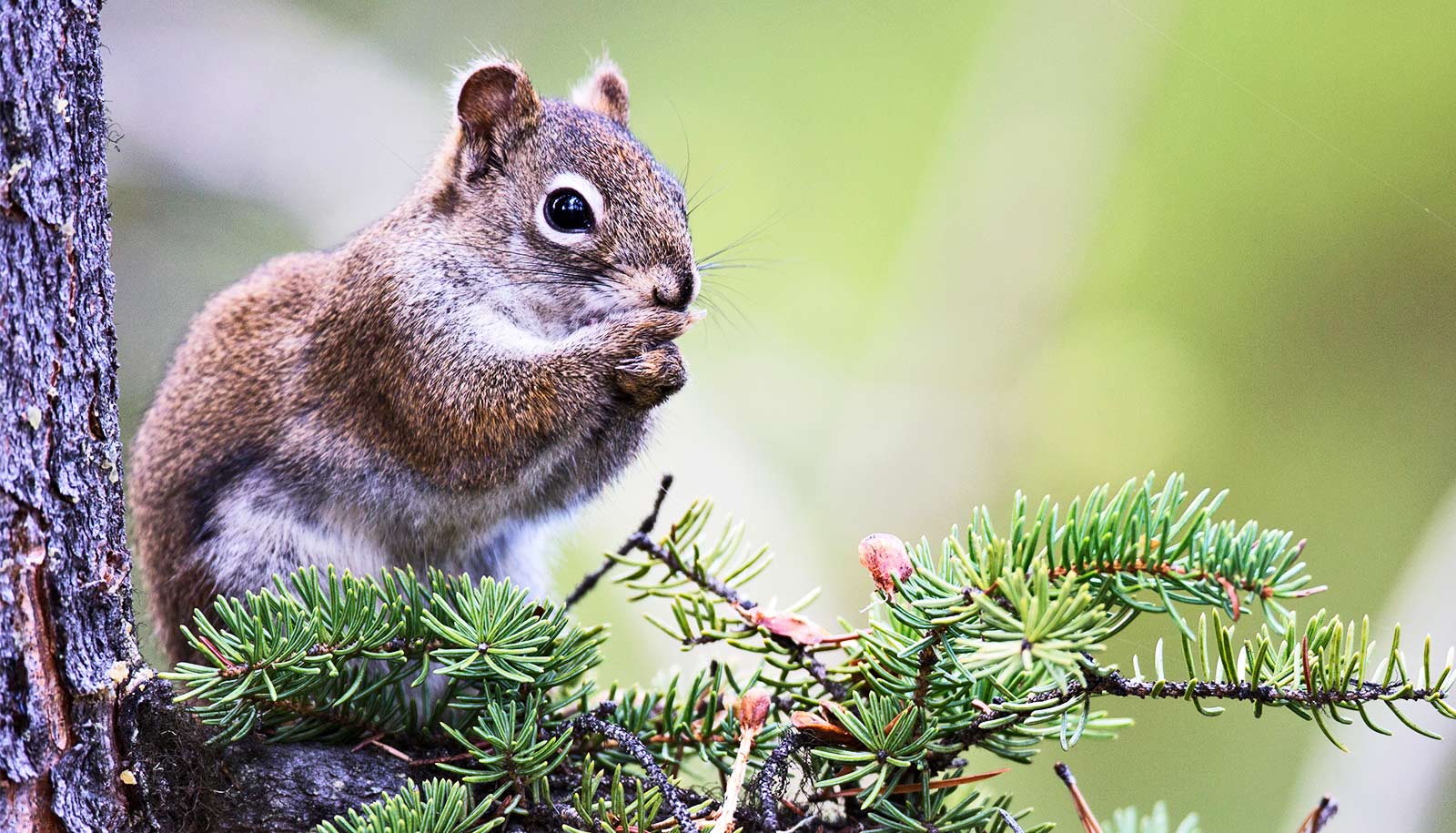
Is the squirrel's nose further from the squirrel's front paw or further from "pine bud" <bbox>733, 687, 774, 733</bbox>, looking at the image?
"pine bud" <bbox>733, 687, 774, 733</bbox>

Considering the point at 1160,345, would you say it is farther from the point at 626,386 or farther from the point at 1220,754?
the point at 626,386

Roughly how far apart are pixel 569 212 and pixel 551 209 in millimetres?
36

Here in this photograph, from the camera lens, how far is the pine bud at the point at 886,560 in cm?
114

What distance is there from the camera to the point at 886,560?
1.14 metres

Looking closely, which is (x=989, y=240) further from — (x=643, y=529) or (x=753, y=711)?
(x=753, y=711)

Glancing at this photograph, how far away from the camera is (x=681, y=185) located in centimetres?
217

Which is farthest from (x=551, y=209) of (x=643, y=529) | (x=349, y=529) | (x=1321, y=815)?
(x=1321, y=815)

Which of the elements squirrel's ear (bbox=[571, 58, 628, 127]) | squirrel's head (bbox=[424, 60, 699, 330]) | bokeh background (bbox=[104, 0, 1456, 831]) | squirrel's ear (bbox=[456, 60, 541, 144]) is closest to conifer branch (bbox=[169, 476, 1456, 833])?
squirrel's head (bbox=[424, 60, 699, 330])

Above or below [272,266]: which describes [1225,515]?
above

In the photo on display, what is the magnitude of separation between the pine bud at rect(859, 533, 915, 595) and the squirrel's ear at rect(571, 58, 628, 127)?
1.45 m

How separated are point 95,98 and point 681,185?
1.19 metres

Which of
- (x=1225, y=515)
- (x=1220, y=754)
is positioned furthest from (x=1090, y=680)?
(x=1220, y=754)

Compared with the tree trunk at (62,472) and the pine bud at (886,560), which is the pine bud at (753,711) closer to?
the pine bud at (886,560)

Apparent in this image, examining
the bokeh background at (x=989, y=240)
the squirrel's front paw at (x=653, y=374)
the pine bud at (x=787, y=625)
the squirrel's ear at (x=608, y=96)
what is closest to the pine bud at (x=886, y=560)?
the pine bud at (x=787, y=625)
